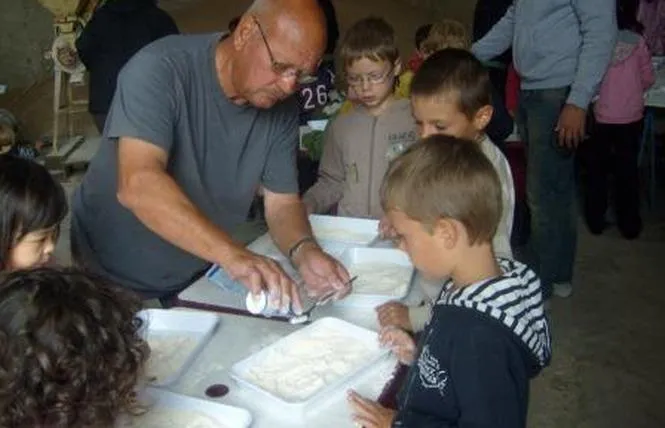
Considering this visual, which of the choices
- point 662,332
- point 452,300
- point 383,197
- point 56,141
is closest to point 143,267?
point 383,197

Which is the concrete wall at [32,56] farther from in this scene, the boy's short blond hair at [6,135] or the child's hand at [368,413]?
the child's hand at [368,413]

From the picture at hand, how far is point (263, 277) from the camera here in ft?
5.31

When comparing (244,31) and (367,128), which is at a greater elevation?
(244,31)

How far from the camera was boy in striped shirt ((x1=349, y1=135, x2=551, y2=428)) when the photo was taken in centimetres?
132

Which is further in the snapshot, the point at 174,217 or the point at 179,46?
the point at 179,46

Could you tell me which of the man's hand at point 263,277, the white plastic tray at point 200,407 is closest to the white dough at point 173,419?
the white plastic tray at point 200,407

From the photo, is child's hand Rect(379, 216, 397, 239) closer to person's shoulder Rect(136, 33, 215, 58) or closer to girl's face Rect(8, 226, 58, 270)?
person's shoulder Rect(136, 33, 215, 58)

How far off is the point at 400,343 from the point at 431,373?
0.20 m

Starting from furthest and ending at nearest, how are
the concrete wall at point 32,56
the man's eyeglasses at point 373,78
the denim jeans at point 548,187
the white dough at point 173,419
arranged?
the concrete wall at point 32,56 < the denim jeans at point 548,187 < the man's eyeglasses at point 373,78 < the white dough at point 173,419

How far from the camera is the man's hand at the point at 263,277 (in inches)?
63.7

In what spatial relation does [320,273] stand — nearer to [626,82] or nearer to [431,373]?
[431,373]

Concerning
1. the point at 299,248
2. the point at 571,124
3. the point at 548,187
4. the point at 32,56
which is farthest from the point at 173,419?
the point at 32,56

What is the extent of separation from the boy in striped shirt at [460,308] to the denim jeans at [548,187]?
1.81 metres

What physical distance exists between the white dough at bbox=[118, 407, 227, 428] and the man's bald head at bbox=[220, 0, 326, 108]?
80 centimetres
